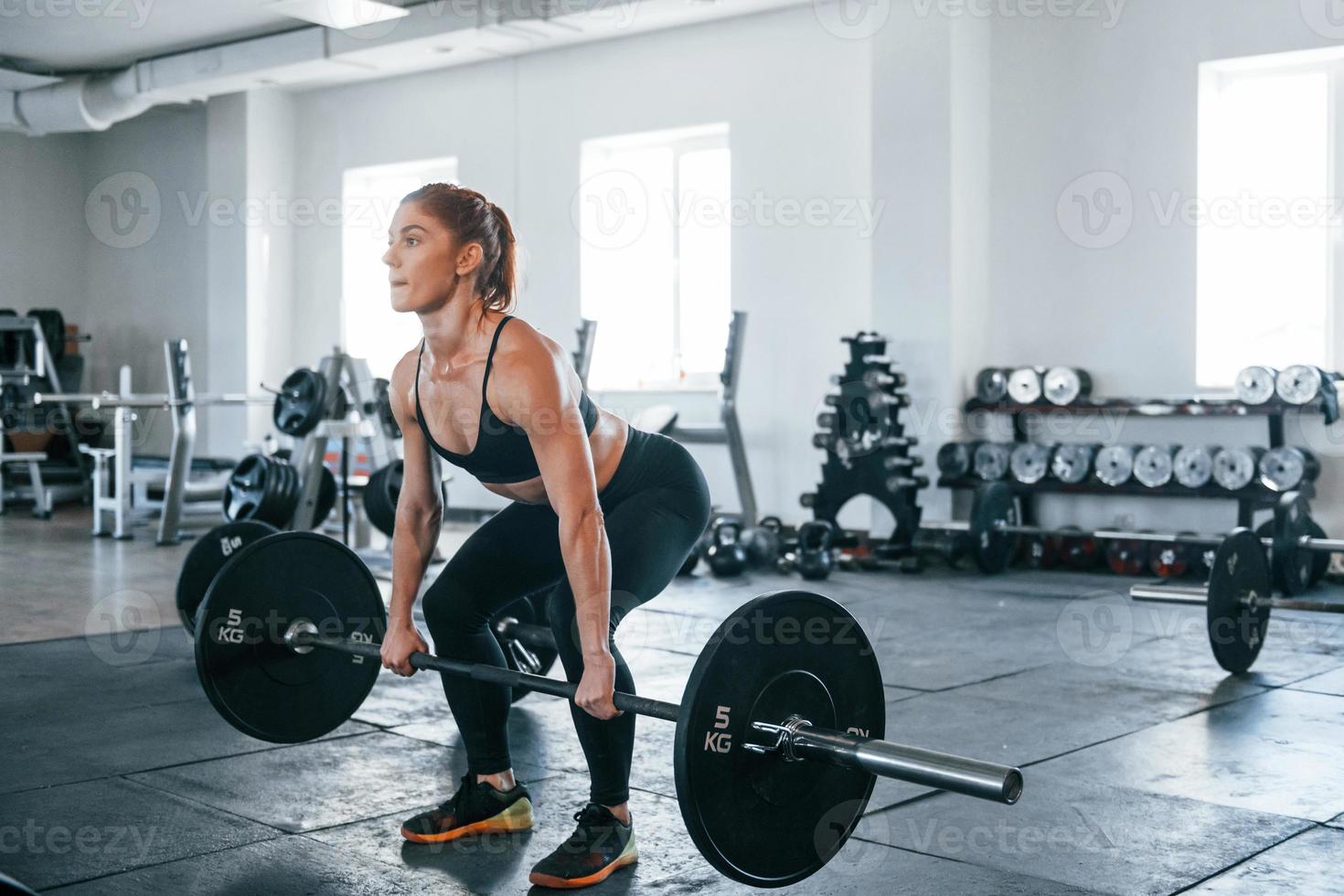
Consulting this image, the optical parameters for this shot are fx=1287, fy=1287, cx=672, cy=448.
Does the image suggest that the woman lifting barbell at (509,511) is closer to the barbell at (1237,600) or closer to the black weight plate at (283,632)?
the black weight plate at (283,632)

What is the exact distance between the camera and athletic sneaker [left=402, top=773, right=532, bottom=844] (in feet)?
7.01

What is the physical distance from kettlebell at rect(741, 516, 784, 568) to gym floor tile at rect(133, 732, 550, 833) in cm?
329

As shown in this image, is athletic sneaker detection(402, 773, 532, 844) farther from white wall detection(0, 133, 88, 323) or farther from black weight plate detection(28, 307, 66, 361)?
white wall detection(0, 133, 88, 323)

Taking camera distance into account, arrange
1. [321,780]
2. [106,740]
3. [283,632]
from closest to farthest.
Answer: [283,632] → [321,780] → [106,740]

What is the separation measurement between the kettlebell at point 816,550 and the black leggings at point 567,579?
11.8ft

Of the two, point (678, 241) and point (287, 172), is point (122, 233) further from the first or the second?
Answer: point (678, 241)

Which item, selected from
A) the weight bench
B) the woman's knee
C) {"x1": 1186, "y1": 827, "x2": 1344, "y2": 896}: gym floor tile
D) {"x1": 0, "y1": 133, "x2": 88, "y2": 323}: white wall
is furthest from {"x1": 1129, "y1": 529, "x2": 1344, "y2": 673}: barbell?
{"x1": 0, "y1": 133, "x2": 88, "y2": 323}: white wall

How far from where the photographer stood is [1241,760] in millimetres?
2684

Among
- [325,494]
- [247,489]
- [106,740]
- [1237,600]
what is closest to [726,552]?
[325,494]

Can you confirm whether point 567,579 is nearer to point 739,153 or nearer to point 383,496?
point 383,496

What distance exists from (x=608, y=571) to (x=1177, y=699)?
6.53ft

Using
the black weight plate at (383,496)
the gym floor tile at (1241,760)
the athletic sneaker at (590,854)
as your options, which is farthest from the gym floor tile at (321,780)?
the black weight plate at (383,496)

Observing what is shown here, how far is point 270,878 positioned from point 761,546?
422 centimetres

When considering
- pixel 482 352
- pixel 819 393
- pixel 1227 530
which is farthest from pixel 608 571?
pixel 819 393
